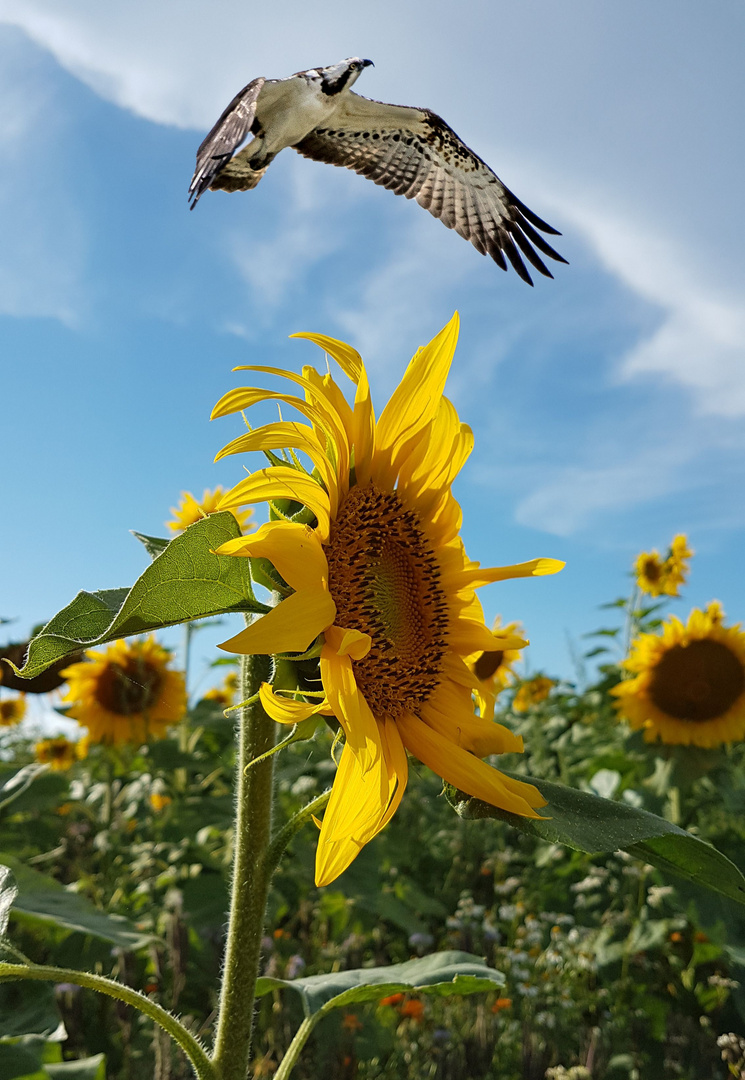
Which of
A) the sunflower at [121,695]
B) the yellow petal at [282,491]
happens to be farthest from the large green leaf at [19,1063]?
the sunflower at [121,695]

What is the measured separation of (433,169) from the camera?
4.33 m

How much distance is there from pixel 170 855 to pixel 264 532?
80.2 inches

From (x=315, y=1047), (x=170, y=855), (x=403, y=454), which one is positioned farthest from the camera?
(x=170, y=855)

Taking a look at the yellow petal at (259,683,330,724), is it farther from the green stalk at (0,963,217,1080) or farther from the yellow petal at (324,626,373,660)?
the green stalk at (0,963,217,1080)

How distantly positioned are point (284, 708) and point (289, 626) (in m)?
0.08

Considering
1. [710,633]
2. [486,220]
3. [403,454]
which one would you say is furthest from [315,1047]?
[486,220]

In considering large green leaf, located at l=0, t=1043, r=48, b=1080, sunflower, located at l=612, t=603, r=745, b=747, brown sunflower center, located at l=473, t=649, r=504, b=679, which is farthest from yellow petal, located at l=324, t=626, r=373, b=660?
brown sunflower center, located at l=473, t=649, r=504, b=679

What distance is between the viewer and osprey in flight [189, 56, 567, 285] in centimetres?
291

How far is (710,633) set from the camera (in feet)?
10.6

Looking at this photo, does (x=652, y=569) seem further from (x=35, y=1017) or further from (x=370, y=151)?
(x=35, y=1017)

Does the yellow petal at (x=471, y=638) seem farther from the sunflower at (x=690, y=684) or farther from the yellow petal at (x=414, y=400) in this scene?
the sunflower at (x=690, y=684)

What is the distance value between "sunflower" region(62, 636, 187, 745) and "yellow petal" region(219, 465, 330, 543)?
8.31ft

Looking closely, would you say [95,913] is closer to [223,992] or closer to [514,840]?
[223,992]

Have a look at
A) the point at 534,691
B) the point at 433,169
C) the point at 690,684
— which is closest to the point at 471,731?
the point at 690,684
